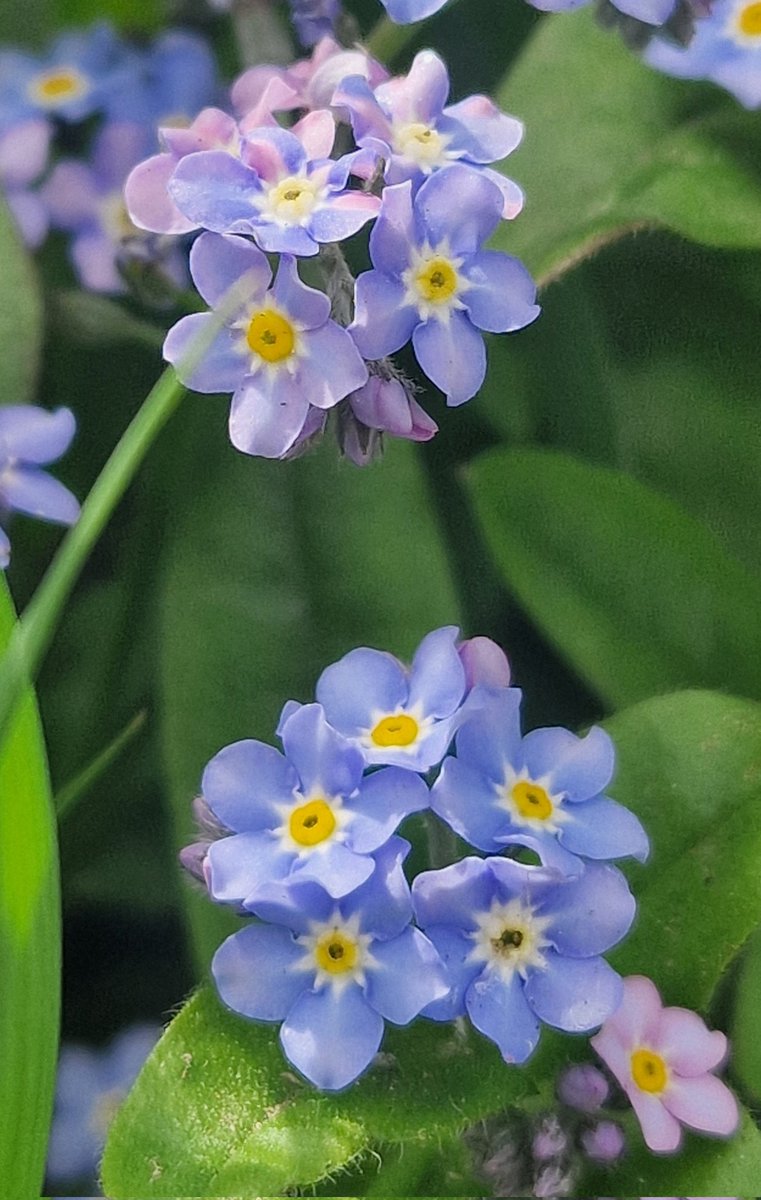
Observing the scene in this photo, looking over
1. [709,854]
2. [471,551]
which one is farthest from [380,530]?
[709,854]

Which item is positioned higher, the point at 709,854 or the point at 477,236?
the point at 477,236

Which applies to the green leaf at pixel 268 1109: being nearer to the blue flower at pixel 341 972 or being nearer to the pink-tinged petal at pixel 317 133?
the blue flower at pixel 341 972

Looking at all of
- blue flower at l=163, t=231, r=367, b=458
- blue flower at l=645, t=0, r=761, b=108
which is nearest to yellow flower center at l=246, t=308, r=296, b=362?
blue flower at l=163, t=231, r=367, b=458

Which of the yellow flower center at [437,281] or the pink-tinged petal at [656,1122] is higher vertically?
the yellow flower center at [437,281]

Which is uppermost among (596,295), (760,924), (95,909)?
(596,295)

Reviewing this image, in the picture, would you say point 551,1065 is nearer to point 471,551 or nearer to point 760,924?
point 760,924

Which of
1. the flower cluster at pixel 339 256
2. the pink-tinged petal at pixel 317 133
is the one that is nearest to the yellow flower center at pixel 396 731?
the flower cluster at pixel 339 256

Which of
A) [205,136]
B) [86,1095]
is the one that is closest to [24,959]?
[86,1095]
